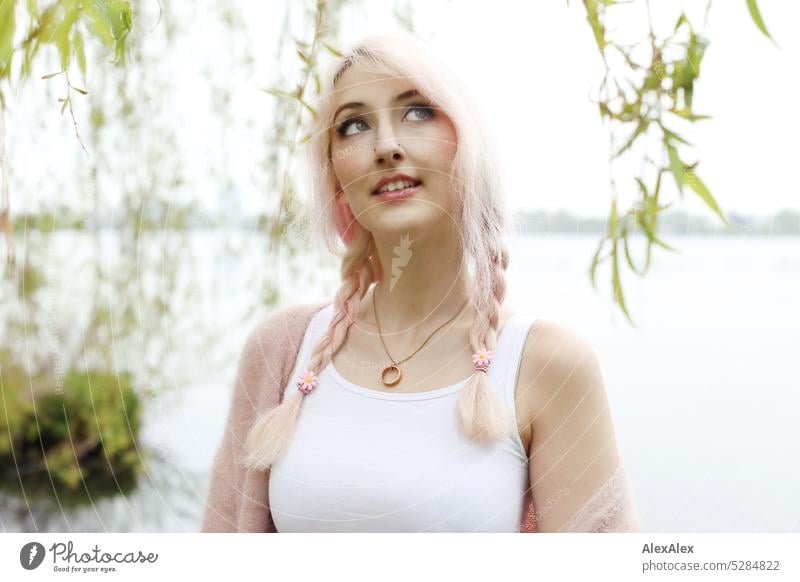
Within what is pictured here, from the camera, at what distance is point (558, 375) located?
0.62 metres

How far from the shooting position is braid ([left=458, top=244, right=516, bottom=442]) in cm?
61

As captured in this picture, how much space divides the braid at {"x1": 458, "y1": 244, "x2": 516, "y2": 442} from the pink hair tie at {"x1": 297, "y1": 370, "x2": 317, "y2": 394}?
0.13m

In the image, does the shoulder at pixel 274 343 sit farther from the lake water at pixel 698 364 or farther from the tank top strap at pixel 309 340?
the lake water at pixel 698 364

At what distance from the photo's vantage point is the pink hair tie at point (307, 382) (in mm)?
677

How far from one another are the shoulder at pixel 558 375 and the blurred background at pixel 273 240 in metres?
0.02

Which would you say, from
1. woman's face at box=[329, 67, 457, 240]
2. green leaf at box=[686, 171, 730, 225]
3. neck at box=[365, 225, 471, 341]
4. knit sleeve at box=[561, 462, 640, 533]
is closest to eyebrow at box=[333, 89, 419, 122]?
woman's face at box=[329, 67, 457, 240]

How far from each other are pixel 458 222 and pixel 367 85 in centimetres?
12

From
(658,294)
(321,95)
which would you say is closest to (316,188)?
(321,95)

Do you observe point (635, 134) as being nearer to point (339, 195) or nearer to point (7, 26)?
point (339, 195)

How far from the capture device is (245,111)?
74 cm

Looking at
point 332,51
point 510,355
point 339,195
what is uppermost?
point 332,51

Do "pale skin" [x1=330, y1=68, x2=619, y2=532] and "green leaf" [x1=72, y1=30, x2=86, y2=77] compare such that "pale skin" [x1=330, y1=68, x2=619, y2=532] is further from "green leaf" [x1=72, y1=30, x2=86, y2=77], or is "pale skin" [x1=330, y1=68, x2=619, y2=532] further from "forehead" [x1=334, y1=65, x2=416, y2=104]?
"green leaf" [x1=72, y1=30, x2=86, y2=77]

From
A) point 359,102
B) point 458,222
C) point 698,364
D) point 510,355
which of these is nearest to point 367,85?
point 359,102

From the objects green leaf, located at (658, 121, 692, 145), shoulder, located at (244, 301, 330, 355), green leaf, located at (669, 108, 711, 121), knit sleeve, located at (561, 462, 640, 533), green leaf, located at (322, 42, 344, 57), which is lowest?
knit sleeve, located at (561, 462, 640, 533)
